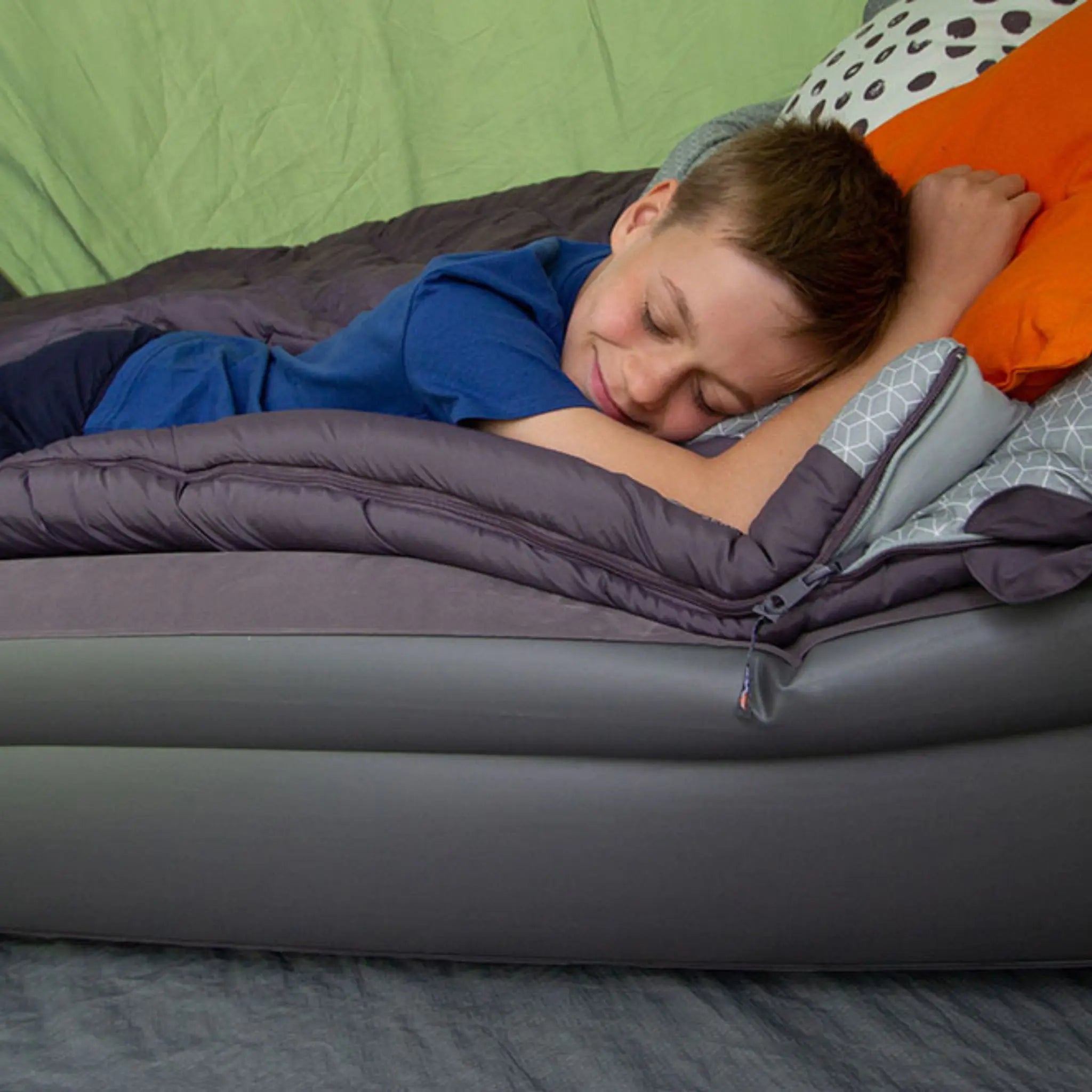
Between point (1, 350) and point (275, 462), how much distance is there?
28.7 inches

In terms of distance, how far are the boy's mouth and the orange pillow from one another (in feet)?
0.94

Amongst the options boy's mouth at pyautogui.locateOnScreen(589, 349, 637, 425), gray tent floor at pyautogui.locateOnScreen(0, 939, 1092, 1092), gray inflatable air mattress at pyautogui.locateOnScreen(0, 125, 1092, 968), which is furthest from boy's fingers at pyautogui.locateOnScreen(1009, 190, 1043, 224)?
gray tent floor at pyautogui.locateOnScreen(0, 939, 1092, 1092)

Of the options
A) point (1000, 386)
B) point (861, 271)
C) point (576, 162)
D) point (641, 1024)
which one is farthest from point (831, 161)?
point (576, 162)

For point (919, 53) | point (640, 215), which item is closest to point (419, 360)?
point (640, 215)

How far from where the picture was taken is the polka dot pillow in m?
1.15

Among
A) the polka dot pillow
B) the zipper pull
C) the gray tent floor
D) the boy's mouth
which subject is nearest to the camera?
the zipper pull

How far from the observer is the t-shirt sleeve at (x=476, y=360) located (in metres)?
0.82

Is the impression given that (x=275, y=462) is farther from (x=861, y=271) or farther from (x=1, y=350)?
(x=1, y=350)

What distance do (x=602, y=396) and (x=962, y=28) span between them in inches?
26.9

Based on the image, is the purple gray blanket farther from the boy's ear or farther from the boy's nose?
the boy's ear

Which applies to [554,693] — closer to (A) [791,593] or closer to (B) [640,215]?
(A) [791,593]

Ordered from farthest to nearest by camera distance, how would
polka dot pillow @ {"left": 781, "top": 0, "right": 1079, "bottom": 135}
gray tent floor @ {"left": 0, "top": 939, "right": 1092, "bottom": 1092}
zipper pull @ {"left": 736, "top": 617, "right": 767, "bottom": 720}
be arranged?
polka dot pillow @ {"left": 781, "top": 0, "right": 1079, "bottom": 135} < gray tent floor @ {"left": 0, "top": 939, "right": 1092, "bottom": 1092} < zipper pull @ {"left": 736, "top": 617, "right": 767, "bottom": 720}

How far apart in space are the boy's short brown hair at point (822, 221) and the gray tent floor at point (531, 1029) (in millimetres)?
535

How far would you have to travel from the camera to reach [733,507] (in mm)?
798
